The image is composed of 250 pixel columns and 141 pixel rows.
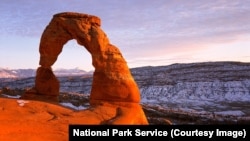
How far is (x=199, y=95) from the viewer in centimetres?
7544

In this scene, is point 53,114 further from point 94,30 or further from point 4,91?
point 4,91

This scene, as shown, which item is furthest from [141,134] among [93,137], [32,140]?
[32,140]

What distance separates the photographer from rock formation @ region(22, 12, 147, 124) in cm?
2016

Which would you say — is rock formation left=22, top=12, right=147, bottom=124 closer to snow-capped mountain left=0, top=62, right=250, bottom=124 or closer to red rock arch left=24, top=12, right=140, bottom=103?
red rock arch left=24, top=12, right=140, bottom=103

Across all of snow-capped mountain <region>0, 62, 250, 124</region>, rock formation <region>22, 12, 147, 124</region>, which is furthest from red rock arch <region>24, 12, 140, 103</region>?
snow-capped mountain <region>0, 62, 250, 124</region>

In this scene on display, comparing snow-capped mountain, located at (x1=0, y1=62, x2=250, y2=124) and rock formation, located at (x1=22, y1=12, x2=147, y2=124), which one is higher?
rock formation, located at (x1=22, y1=12, x2=147, y2=124)

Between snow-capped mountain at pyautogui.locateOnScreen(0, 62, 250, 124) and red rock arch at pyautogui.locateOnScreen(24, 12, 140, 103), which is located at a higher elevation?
red rock arch at pyautogui.locateOnScreen(24, 12, 140, 103)

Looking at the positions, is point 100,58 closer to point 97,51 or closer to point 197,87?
point 97,51

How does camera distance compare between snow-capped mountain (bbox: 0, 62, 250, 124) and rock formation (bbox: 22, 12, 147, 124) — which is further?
snow-capped mountain (bbox: 0, 62, 250, 124)

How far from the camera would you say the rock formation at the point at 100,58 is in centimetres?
2016

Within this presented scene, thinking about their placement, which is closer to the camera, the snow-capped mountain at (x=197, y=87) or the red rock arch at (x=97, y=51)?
the red rock arch at (x=97, y=51)

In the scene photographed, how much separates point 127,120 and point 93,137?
4875mm

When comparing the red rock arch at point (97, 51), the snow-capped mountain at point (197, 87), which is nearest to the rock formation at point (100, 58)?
the red rock arch at point (97, 51)

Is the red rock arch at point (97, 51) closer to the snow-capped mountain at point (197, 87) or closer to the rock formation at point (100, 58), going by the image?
the rock formation at point (100, 58)
